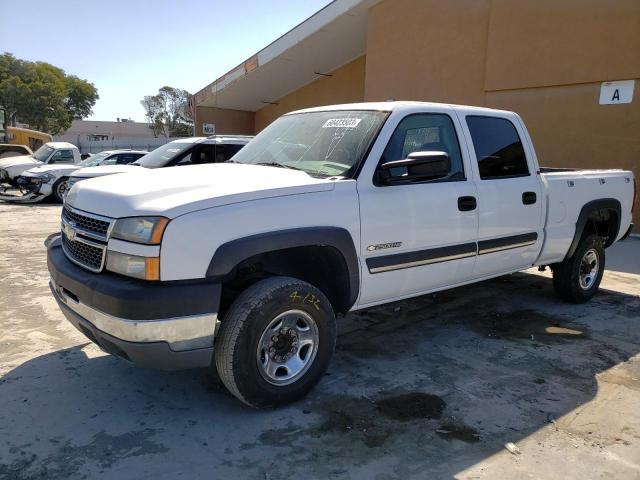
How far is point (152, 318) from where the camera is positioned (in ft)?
9.02

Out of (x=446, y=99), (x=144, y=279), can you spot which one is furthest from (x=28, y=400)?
(x=446, y=99)

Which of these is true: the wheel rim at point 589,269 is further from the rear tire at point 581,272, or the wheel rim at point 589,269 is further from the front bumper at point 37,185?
the front bumper at point 37,185

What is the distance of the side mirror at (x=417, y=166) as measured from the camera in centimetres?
341

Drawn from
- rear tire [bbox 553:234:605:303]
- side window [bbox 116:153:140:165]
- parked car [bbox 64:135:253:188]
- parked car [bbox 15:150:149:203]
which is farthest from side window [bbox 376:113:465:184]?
side window [bbox 116:153:140:165]

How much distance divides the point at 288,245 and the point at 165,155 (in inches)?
296

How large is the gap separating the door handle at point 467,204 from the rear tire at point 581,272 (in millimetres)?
1982

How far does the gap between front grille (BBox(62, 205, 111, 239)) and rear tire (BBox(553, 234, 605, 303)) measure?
15.0 ft

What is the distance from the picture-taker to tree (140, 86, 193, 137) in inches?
2854

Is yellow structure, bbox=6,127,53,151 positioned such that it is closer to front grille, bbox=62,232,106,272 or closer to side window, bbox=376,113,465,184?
Answer: front grille, bbox=62,232,106,272

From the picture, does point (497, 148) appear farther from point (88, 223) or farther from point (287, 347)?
point (88, 223)

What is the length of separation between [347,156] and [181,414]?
6.61 feet

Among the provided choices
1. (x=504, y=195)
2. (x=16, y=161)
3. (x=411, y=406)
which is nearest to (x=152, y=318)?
(x=411, y=406)

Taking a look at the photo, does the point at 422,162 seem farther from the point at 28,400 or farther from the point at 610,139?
the point at 610,139

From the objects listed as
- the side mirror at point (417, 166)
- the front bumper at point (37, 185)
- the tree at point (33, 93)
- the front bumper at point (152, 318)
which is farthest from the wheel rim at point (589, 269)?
the tree at point (33, 93)
